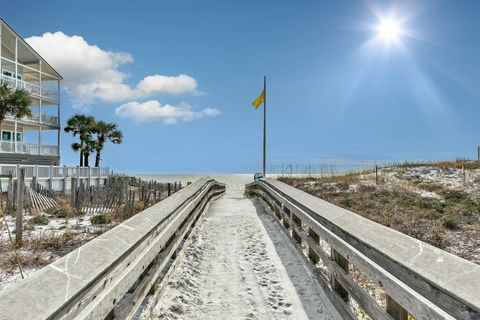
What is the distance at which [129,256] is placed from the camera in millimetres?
3738

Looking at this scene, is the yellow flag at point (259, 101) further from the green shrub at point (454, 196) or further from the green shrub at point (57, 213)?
A: the green shrub at point (57, 213)

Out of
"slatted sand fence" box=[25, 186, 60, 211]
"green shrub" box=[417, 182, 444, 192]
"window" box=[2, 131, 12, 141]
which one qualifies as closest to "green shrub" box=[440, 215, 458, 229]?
"green shrub" box=[417, 182, 444, 192]

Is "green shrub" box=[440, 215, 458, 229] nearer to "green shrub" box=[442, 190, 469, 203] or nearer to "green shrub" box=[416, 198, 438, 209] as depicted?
"green shrub" box=[416, 198, 438, 209]

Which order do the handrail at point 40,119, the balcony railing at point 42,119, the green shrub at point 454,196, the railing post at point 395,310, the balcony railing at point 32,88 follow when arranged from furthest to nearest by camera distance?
the balcony railing at point 42,119 → the handrail at point 40,119 → the balcony railing at point 32,88 → the green shrub at point 454,196 → the railing post at point 395,310

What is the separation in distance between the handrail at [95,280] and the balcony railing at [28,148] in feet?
118

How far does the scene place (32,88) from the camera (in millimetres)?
40969

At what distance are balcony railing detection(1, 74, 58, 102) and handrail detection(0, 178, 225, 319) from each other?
38188 mm

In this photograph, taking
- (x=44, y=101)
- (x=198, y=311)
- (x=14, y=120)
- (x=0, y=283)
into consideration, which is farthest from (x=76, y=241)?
(x=44, y=101)

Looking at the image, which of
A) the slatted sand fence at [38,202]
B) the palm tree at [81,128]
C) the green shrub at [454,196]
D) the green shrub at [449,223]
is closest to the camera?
the green shrub at [449,223]

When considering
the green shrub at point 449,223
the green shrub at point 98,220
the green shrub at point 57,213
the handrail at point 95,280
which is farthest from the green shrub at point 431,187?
the handrail at point 95,280

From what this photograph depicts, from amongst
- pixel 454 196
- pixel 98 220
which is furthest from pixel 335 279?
pixel 454 196

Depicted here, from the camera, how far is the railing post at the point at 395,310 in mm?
3015

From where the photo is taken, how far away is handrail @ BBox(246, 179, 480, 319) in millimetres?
2293

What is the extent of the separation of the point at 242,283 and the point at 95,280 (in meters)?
3.23
